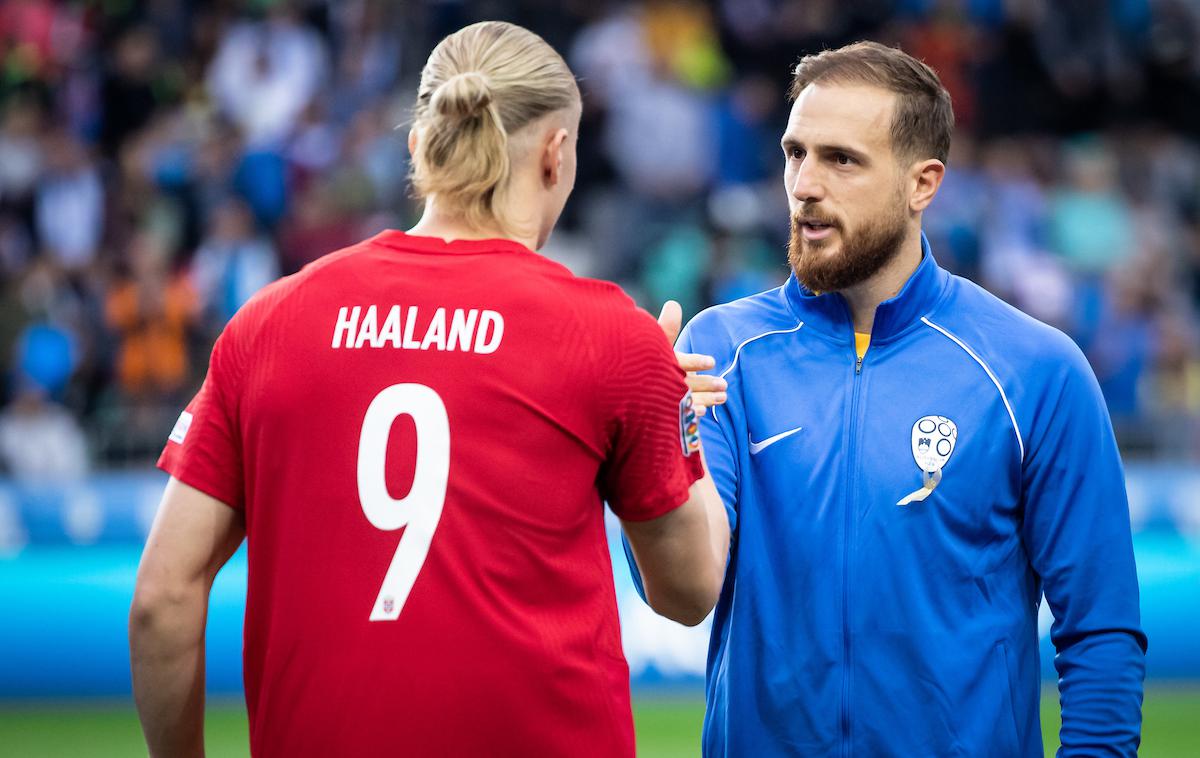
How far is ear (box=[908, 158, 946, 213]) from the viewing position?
3.40 meters

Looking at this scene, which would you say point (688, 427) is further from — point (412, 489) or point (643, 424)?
point (412, 489)

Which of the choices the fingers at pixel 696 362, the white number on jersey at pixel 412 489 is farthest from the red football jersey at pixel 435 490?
the fingers at pixel 696 362

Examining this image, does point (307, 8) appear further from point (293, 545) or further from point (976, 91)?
point (293, 545)

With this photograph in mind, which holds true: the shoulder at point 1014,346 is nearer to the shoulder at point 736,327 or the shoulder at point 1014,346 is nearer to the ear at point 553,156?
the shoulder at point 736,327

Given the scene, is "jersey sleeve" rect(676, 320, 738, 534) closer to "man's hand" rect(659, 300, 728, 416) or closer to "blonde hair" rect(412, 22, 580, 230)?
"man's hand" rect(659, 300, 728, 416)

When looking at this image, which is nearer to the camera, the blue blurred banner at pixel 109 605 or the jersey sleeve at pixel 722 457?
the jersey sleeve at pixel 722 457

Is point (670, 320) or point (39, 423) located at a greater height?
point (670, 320)

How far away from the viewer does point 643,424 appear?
8.51 ft

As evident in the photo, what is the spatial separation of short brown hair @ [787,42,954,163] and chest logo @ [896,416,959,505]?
23.9 inches

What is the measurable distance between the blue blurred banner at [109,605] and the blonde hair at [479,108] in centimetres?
541

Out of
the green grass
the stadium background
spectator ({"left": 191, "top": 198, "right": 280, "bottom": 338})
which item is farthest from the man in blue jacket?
spectator ({"left": 191, "top": 198, "right": 280, "bottom": 338})

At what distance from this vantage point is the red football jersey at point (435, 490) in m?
2.48

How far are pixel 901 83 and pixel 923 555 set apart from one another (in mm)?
1025

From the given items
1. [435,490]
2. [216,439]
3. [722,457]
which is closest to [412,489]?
[435,490]
